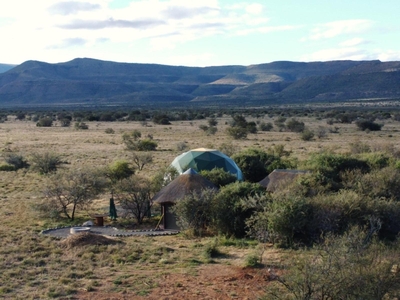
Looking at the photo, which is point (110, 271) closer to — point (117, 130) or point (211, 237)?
point (211, 237)

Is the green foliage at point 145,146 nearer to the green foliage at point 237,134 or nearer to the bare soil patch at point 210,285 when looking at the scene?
the green foliage at point 237,134

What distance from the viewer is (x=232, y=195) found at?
69.7 feet

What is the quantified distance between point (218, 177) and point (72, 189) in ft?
21.3

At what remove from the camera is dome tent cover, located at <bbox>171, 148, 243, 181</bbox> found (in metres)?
28.3

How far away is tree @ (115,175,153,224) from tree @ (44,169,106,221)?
6.45 ft

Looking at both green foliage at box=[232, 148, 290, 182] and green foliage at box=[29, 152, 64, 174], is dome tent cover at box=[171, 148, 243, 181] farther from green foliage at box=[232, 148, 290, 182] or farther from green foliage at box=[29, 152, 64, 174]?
green foliage at box=[29, 152, 64, 174]

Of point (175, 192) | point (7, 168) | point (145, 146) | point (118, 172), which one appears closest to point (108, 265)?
point (175, 192)

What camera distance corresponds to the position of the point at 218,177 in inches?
1004

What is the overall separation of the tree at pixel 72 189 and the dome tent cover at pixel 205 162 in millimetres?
4041

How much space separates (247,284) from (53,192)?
13186mm

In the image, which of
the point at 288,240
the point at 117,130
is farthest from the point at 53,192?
the point at 117,130

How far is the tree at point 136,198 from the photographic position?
A: 2423 cm

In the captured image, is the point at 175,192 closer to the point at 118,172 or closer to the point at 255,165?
the point at 118,172

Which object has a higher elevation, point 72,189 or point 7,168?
point 72,189
